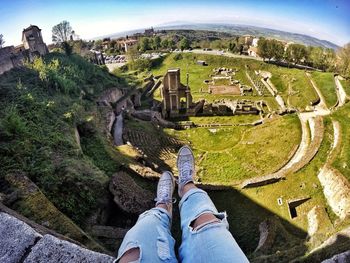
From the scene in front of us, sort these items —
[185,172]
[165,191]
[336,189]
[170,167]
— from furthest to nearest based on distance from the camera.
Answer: [170,167] → [336,189] → [185,172] → [165,191]

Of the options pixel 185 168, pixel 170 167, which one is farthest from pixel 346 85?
pixel 185 168

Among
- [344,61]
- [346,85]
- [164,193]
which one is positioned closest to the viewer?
[164,193]

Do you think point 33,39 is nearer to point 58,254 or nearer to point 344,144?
point 344,144

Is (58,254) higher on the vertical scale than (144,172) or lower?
higher

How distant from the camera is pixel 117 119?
97.7ft

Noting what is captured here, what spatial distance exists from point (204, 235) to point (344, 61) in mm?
50101

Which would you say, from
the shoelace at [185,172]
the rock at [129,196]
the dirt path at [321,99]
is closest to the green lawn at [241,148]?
the dirt path at [321,99]

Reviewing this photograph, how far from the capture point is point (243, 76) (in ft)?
179

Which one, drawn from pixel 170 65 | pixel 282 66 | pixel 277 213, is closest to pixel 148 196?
pixel 277 213

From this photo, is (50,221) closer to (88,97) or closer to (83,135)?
(83,135)

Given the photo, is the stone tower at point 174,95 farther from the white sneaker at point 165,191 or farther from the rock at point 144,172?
the white sneaker at point 165,191

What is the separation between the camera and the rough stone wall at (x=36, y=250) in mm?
3322

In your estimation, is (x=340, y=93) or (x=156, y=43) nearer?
(x=340, y=93)

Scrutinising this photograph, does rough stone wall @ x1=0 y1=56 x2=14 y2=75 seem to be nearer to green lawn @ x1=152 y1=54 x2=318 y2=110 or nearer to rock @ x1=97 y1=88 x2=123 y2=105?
rock @ x1=97 y1=88 x2=123 y2=105
